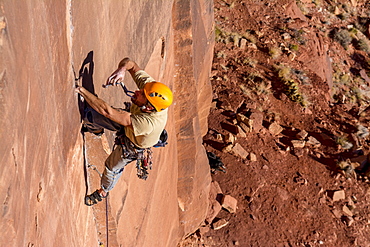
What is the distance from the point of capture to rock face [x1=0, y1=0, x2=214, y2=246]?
323 cm

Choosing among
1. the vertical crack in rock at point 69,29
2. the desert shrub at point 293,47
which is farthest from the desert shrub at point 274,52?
the vertical crack in rock at point 69,29

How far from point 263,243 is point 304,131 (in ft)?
14.4

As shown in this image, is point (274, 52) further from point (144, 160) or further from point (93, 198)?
point (93, 198)

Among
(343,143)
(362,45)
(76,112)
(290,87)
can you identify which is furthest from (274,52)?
(76,112)

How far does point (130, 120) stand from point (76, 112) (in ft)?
1.98

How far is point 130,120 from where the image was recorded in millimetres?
4887

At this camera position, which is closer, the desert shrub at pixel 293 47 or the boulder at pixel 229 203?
the boulder at pixel 229 203

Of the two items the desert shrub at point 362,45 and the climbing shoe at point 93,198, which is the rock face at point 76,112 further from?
the desert shrub at point 362,45

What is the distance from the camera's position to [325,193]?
13.2 meters

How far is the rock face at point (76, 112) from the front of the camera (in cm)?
323

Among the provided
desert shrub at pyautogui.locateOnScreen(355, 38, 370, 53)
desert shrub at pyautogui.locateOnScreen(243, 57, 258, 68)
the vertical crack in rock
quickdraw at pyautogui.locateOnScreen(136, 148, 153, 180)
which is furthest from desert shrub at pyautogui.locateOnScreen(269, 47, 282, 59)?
the vertical crack in rock

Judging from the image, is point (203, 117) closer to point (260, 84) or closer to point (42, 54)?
point (260, 84)


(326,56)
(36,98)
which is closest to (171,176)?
(36,98)

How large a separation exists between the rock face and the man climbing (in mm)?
235
